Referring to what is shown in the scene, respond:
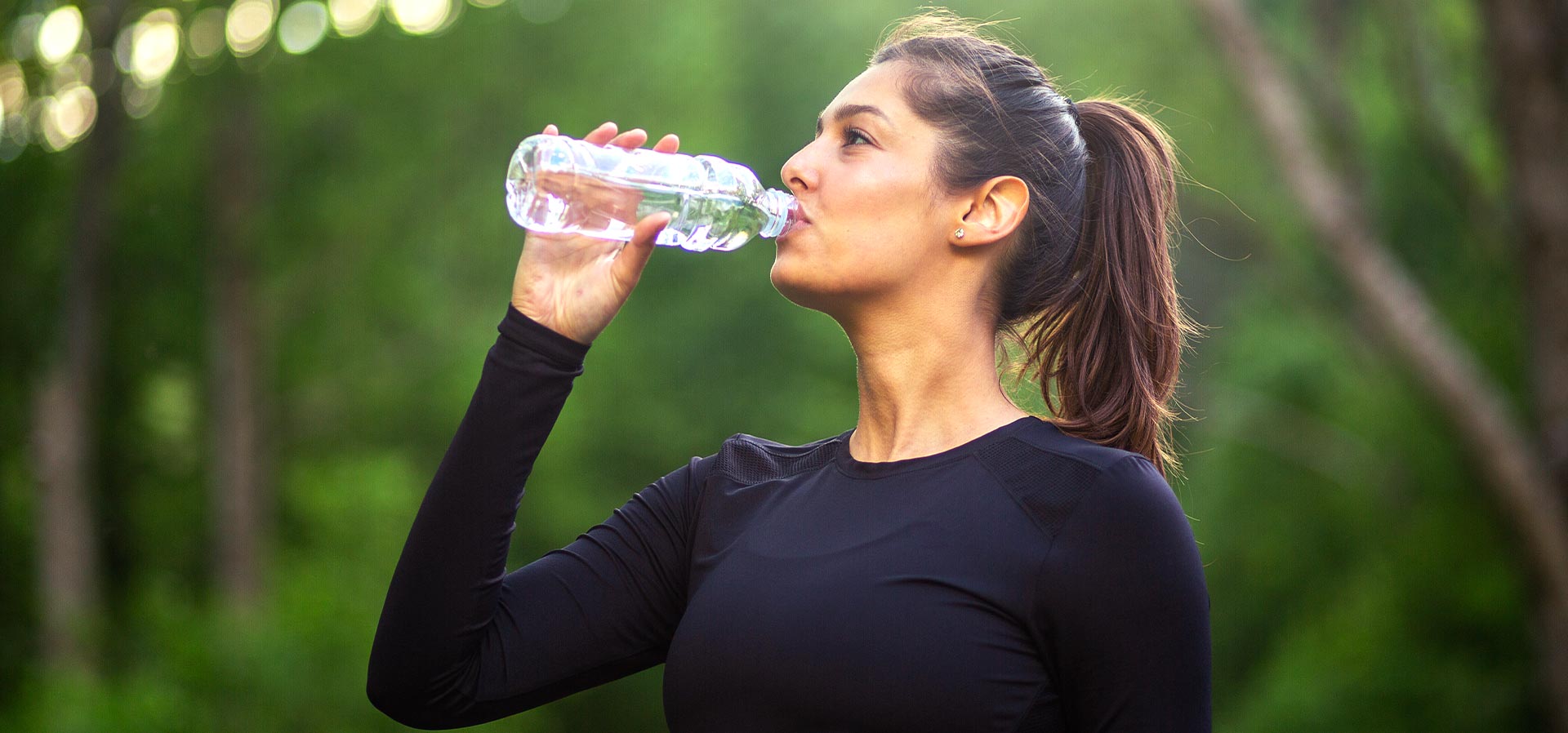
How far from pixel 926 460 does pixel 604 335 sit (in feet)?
41.9

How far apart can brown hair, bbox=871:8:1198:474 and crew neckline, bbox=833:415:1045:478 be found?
135 millimetres

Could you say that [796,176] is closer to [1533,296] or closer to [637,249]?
[637,249]

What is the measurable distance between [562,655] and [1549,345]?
5369 mm

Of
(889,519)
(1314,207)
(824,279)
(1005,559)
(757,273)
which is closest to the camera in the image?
(1005,559)

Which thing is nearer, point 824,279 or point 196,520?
point 824,279

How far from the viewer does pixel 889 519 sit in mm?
1790

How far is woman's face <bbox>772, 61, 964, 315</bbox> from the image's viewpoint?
1931mm

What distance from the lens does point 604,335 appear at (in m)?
14.5

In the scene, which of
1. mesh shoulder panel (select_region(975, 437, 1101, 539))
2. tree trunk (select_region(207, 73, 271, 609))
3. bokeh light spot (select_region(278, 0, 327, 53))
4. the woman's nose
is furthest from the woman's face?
tree trunk (select_region(207, 73, 271, 609))

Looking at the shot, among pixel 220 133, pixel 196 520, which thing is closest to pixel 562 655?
pixel 220 133

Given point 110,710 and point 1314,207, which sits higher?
point 1314,207

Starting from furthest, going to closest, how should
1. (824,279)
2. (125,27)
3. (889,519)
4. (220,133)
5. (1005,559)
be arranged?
(220,133)
(125,27)
(824,279)
(889,519)
(1005,559)

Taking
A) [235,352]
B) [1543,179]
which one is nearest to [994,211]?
[1543,179]

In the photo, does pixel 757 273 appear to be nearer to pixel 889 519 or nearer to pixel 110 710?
pixel 110 710
